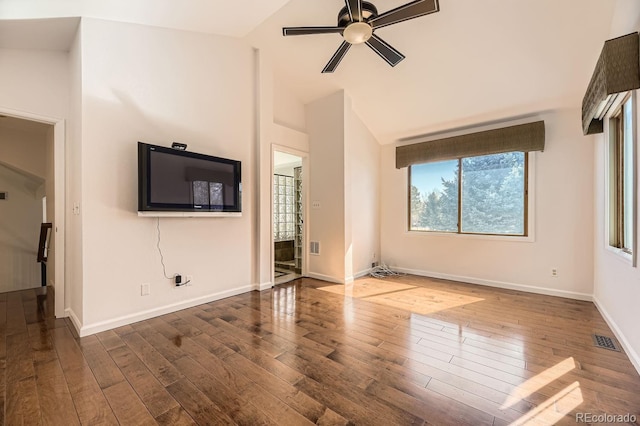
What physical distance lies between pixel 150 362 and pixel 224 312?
1.08m

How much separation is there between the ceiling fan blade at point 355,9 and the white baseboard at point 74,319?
12.6 ft

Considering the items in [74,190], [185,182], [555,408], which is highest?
[185,182]

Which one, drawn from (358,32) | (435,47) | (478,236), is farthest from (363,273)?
(358,32)

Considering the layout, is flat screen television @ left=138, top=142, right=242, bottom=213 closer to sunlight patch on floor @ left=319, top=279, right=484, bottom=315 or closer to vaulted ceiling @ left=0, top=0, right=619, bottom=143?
vaulted ceiling @ left=0, top=0, right=619, bottom=143

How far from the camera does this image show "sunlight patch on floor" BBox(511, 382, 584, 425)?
1526 mm

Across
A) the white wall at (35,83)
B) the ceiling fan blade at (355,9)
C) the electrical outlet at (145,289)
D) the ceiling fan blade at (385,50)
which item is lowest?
the electrical outlet at (145,289)

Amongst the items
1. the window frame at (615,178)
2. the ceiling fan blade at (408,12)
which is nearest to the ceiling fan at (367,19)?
the ceiling fan blade at (408,12)

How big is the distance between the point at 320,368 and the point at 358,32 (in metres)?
2.94

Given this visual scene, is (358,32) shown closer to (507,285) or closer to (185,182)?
(185,182)

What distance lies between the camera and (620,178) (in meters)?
2.71

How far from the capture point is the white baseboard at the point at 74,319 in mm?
2684

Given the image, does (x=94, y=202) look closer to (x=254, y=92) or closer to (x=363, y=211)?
(x=254, y=92)

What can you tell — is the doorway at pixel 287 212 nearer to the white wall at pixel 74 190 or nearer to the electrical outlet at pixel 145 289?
the electrical outlet at pixel 145 289

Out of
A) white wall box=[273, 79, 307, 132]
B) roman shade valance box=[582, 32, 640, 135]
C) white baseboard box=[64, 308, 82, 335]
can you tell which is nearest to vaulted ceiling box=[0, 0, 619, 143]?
white wall box=[273, 79, 307, 132]
